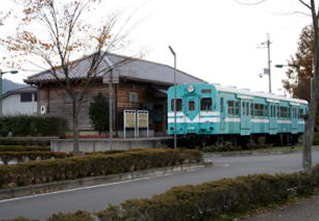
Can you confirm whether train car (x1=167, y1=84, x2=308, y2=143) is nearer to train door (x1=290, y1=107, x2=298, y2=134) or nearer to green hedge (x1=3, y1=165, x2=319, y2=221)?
train door (x1=290, y1=107, x2=298, y2=134)

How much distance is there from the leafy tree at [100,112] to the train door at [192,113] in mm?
6851

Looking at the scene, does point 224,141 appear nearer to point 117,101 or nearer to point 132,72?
point 132,72

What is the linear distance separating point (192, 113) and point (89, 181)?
41.9ft

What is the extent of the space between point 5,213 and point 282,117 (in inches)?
1071

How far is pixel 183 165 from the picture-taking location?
17.7m

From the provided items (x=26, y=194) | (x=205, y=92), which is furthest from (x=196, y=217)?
(x=205, y=92)

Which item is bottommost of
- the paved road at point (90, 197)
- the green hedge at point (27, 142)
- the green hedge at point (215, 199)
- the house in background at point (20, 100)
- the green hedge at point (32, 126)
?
the paved road at point (90, 197)

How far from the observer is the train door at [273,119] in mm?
31438

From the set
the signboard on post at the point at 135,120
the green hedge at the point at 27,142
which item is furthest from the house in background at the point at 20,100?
the signboard on post at the point at 135,120

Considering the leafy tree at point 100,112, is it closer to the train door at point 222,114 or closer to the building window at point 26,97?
the train door at point 222,114

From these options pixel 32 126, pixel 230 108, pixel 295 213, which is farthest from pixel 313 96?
pixel 32 126

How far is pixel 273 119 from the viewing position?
1259 inches

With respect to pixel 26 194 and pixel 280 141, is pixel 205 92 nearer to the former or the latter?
pixel 280 141

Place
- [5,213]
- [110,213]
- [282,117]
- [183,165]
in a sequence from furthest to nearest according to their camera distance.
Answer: [282,117], [183,165], [5,213], [110,213]
